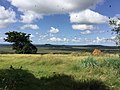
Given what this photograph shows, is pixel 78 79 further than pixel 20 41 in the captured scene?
No

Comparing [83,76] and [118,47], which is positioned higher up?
[118,47]

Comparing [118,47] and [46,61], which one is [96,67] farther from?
[46,61]

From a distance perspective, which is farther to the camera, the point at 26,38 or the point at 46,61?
the point at 26,38

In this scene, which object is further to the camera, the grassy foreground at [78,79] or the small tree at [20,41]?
the small tree at [20,41]

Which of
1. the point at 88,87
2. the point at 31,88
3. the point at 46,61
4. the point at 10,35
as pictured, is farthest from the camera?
the point at 10,35

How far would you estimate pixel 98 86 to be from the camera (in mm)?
20156

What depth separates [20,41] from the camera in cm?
9219

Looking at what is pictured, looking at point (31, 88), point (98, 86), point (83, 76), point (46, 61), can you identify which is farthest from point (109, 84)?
point (46, 61)

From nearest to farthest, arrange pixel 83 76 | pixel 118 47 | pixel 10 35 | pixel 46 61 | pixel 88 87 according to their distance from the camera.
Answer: pixel 88 87 → pixel 83 76 → pixel 118 47 → pixel 46 61 → pixel 10 35

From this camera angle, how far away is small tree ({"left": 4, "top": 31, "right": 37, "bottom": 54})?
87812 millimetres

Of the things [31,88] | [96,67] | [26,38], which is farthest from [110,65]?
[26,38]

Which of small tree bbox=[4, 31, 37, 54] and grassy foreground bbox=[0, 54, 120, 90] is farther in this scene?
small tree bbox=[4, 31, 37, 54]

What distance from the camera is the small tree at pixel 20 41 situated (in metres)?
87.8

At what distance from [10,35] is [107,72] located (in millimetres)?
71226
